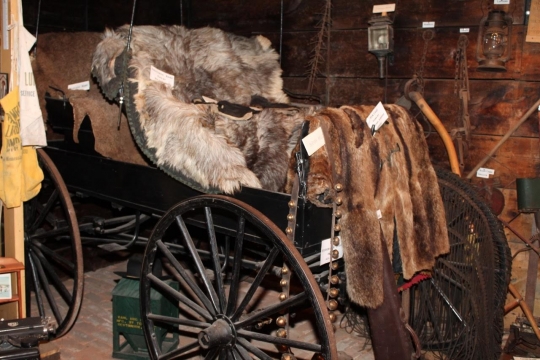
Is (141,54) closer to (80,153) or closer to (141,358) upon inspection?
(80,153)

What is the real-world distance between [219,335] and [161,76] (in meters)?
1.39

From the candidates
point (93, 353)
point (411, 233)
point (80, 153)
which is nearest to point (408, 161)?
point (411, 233)

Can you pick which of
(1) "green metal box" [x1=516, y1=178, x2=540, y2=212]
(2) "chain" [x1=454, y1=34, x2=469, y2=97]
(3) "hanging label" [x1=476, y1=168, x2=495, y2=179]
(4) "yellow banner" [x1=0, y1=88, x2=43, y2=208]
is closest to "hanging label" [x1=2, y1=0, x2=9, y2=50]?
(4) "yellow banner" [x1=0, y1=88, x2=43, y2=208]

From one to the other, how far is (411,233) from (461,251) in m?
0.68

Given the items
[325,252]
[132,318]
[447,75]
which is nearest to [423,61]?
[447,75]

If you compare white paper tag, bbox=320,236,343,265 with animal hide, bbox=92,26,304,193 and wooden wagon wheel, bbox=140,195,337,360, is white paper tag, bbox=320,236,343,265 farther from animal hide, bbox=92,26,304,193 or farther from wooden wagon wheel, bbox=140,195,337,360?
animal hide, bbox=92,26,304,193

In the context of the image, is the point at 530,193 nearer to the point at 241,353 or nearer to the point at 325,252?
the point at 325,252

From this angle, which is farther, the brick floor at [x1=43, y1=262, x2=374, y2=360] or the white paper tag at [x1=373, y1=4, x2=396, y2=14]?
the white paper tag at [x1=373, y1=4, x2=396, y2=14]

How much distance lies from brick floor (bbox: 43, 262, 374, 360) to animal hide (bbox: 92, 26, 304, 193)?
3.90ft

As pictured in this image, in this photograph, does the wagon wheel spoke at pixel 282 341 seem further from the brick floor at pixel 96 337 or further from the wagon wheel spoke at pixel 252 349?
the brick floor at pixel 96 337

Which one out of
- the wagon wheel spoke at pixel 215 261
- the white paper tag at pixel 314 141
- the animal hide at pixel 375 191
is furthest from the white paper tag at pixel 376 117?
the wagon wheel spoke at pixel 215 261

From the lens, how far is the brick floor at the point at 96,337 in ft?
11.8

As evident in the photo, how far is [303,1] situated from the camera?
4406 mm

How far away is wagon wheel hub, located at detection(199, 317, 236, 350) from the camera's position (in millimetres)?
2598
